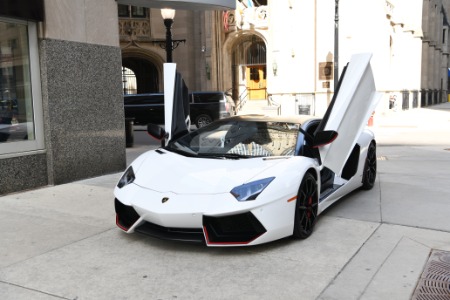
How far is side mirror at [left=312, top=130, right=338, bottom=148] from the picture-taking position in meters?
4.75

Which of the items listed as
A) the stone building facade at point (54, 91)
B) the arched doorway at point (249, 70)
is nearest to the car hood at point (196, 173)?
the stone building facade at point (54, 91)

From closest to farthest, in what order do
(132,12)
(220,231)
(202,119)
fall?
(220,231) < (202,119) < (132,12)

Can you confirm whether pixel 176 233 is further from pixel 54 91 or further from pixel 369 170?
pixel 54 91

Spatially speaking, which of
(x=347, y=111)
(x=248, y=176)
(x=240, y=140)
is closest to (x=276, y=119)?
(x=240, y=140)

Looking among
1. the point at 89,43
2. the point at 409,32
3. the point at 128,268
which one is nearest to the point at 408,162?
the point at 89,43

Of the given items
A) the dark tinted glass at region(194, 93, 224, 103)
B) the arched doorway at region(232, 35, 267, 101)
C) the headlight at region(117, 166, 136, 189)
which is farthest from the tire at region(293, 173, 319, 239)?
the arched doorway at region(232, 35, 267, 101)

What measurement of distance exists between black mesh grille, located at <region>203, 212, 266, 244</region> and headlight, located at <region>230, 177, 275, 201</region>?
0.51 ft

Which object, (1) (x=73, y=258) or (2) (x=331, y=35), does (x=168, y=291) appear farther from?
(2) (x=331, y=35)

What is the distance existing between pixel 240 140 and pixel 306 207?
3.71ft

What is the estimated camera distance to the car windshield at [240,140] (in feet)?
16.0

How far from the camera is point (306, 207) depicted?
451 cm

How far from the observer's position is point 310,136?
5.19 m

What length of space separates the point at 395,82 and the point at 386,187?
2790 centimetres

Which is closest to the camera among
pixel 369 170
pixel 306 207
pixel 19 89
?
pixel 306 207
